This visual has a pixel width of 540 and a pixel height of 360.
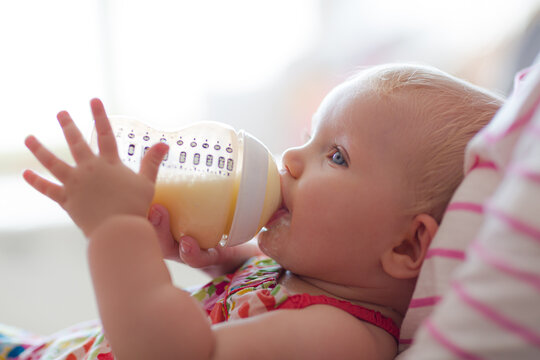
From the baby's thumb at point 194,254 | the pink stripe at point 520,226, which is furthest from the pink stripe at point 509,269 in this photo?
the baby's thumb at point 194,254

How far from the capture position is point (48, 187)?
641 millimetres

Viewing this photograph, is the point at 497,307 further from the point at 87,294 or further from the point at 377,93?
the point at 87,294

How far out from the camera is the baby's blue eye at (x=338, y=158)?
0.76 metres

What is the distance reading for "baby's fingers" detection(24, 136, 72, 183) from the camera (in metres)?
0.61

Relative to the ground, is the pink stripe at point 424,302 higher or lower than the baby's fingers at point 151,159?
lower

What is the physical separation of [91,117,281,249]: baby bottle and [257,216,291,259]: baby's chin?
0.05m

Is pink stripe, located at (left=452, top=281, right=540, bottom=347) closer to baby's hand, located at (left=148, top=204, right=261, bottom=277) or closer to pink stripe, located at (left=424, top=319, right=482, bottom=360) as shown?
pink stripe, located at (left=424, top=319, right=482, bottom=360)

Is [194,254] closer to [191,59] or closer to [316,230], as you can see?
[316,230]

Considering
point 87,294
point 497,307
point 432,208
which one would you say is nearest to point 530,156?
point 497,307

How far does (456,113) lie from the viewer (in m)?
0.73

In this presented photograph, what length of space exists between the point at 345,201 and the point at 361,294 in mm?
152

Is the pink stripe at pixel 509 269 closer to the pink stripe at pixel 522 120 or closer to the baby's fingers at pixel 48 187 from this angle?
the pink stripe at pixel 522 120

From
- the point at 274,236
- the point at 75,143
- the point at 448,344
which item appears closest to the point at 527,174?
the point at 448,344

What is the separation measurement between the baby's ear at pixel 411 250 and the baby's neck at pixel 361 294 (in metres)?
0.05
